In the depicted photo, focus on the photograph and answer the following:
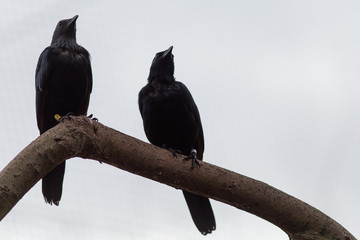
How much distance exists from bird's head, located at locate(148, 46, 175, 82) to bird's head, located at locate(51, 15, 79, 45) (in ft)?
2.31

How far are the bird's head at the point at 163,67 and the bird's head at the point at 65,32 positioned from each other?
0.70 metres

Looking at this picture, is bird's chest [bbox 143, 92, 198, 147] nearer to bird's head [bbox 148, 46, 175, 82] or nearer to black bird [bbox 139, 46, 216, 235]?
black bird [bbox 139, 46, 216, 235]

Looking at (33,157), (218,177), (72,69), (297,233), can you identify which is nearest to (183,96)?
(72,69)

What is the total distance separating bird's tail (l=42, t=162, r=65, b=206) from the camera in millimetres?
3834

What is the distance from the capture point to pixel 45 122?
4371mm

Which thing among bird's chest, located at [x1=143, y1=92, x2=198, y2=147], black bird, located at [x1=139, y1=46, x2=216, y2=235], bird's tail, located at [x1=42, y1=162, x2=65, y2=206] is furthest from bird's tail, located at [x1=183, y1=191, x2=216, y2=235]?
bird's tail, located at [x1=42, y1=162, x2=65, y2=206]

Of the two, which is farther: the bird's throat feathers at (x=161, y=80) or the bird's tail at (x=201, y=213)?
the bird's throat feathers at (x=161, y=80)

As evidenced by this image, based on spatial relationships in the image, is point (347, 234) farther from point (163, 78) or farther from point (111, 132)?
point (163, 78)

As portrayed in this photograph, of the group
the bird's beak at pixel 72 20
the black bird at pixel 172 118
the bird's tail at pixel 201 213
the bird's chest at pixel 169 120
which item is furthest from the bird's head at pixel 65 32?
the bird's tail at pixel 201 213

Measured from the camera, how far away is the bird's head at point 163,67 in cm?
454

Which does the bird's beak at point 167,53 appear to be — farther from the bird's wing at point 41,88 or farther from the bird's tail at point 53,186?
the bird's tail at point 53,186

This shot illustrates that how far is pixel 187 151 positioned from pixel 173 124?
243mm

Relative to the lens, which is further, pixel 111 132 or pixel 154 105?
pixel 154 105

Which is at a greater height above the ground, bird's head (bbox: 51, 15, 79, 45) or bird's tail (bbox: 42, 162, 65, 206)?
bird's head (bbox: 51, 15, 79, 45)
